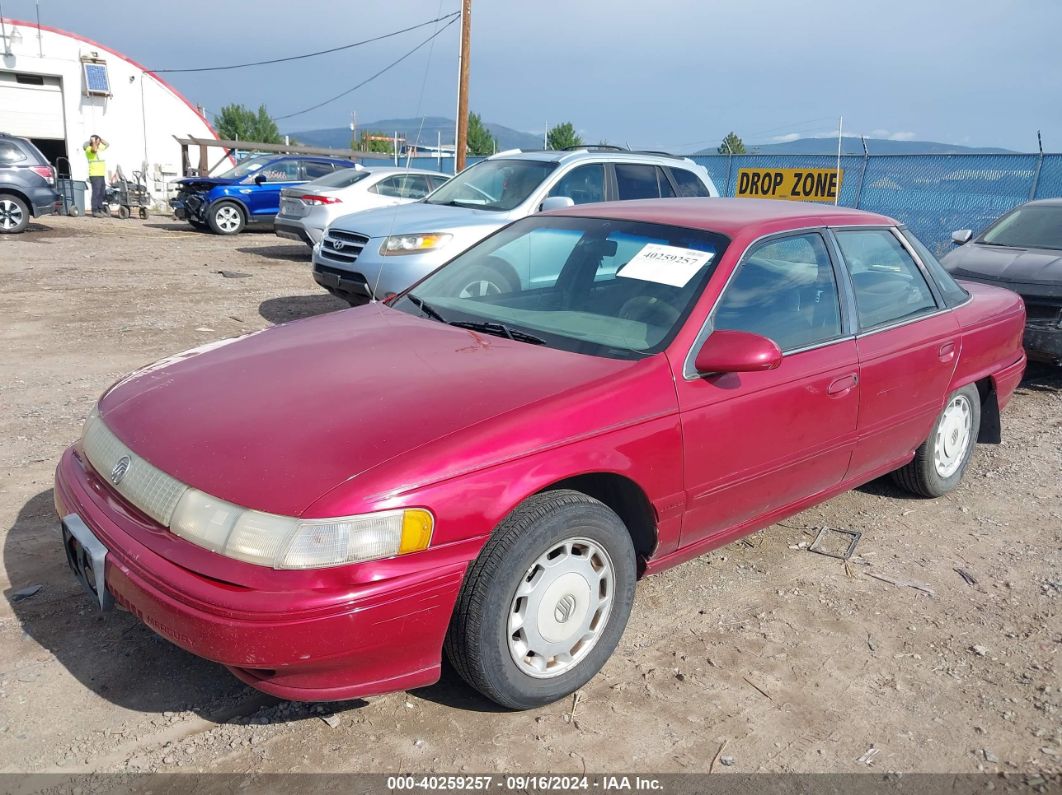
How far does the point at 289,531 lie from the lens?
2.24 meters

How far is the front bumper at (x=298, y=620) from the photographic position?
2.21 m

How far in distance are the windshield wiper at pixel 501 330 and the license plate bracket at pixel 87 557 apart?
1566 millimetres

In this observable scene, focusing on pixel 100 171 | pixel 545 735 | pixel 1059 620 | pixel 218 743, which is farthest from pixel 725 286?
pixel 100 171

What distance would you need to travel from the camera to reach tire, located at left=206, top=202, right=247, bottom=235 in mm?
16844

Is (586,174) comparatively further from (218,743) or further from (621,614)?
(218,743)

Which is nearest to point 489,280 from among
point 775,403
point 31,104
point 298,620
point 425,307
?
point 425,307

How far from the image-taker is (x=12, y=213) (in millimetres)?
15195

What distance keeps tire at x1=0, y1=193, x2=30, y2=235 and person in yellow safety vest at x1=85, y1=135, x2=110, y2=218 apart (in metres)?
4.42

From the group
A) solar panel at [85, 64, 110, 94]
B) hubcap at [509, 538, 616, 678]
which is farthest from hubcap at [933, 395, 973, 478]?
solar panel at [85, 64, 110, 94]

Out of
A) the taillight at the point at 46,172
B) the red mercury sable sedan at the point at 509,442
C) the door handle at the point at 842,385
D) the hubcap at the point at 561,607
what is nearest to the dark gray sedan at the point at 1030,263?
the red mercury sable sedan at the point at 509,442

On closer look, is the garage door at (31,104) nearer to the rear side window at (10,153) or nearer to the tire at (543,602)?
the rear side window at (10,153)

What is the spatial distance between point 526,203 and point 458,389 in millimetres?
5658

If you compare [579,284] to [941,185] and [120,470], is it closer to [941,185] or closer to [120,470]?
[120,470]

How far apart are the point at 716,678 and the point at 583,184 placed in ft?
20.0
